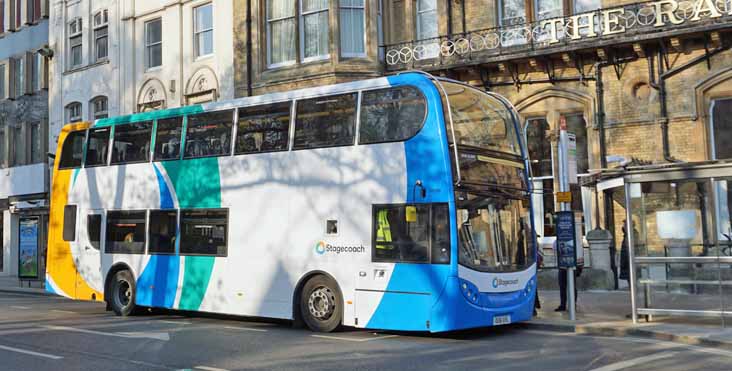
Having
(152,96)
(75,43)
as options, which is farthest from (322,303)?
(75,43)

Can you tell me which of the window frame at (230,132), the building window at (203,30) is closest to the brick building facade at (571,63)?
the building window at (203,30)

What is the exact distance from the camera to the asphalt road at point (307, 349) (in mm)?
9172

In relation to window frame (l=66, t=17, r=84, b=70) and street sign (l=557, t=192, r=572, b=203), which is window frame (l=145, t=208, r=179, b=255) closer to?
street sign (l=557, t=192, r=572, b=203)

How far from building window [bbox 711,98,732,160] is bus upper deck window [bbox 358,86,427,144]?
31.9 ft

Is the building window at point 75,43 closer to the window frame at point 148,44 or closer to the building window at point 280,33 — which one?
the window frame at point 148,44

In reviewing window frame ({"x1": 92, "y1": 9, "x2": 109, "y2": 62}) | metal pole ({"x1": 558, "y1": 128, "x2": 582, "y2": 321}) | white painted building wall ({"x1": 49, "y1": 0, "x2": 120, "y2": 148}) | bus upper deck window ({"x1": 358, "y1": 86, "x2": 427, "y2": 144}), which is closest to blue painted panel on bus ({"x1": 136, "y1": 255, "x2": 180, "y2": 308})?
bus upper deck window ({"x1": 358, "y1": 86, "x2": 427, "y2": 144})

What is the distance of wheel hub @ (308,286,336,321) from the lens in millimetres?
12359

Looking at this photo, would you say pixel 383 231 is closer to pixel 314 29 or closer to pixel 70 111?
pixel 314 29

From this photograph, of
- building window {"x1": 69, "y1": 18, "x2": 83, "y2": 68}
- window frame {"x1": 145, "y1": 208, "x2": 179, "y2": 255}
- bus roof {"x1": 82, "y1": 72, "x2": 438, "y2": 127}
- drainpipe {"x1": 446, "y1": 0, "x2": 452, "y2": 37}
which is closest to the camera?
bus roof {"x1": 82, "y1": 72, "x2": 438, "y2": 127}

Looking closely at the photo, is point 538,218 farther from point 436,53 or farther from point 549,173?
point 436,53

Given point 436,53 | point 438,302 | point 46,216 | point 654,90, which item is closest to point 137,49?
point 46,216

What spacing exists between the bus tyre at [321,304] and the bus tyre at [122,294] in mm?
4541

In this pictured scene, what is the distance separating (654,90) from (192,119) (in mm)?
11215

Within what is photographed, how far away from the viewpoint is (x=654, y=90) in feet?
60.5
